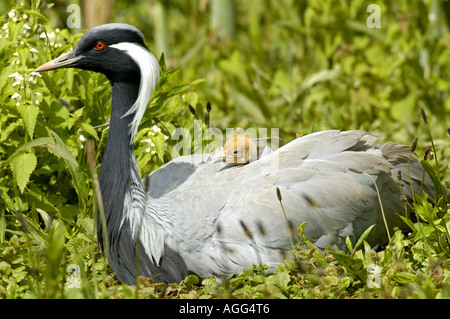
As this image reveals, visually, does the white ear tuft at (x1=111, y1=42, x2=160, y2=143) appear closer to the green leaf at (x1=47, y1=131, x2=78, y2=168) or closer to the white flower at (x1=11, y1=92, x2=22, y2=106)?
the green leaf at (x1=47, y1=131, x2=78, y2=168)

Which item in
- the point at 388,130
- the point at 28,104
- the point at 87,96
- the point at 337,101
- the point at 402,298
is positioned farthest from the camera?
the point at 337,101

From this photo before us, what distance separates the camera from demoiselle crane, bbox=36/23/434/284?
3.12 meters

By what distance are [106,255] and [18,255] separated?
389mm

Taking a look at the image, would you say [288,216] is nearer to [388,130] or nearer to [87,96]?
[87,96]

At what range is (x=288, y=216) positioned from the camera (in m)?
3.13

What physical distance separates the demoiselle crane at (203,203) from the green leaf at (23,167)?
1.08 feet

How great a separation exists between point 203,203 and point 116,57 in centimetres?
81

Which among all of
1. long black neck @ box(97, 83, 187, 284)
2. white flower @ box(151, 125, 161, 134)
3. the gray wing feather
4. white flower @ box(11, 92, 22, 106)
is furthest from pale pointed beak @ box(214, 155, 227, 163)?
white flower @ box(11, 92, 22, 106)

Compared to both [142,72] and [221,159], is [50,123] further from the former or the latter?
[221,159]

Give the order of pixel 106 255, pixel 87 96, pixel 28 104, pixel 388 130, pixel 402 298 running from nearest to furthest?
pixel 402 298
pixel 106 255
pixel 28 104
pixel 87 96
pixel 388 130

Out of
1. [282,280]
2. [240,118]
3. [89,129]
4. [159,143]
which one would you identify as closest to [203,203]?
[159,143]

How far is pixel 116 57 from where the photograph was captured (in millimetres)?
3219

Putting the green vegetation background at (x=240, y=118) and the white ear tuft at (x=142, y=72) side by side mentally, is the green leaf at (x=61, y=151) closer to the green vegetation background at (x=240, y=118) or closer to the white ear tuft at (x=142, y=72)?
the green vegetation background at (x=240, y=118)
